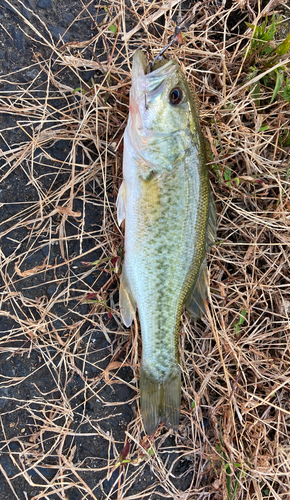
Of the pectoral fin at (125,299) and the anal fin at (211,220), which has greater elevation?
the anal fin at (211,220)

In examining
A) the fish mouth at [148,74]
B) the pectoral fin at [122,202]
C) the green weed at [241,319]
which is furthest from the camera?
the green weed at [241,319]

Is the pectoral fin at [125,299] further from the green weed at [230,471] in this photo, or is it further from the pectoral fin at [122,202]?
the green weed at [230,471]

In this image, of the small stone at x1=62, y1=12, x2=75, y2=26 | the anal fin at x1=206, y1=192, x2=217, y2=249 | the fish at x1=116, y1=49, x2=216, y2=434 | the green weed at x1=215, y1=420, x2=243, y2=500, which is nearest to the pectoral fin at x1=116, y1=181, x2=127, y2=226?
the fish at x1=116, y1=49, x2=216, y2=434

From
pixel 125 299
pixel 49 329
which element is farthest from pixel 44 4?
pixel 49 329

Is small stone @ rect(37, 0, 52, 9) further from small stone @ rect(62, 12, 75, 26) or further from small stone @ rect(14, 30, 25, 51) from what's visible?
small stone @ rect(14, 30, 25, 51)

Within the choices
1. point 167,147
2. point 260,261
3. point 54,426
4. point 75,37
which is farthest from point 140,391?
point 75,37

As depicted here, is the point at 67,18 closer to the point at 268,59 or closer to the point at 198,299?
the point at 268,59

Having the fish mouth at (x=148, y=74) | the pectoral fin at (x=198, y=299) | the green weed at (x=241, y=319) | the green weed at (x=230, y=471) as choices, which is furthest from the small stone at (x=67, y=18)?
the green weed at (x=230, y=471)

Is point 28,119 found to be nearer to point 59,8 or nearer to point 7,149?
point 7,149
